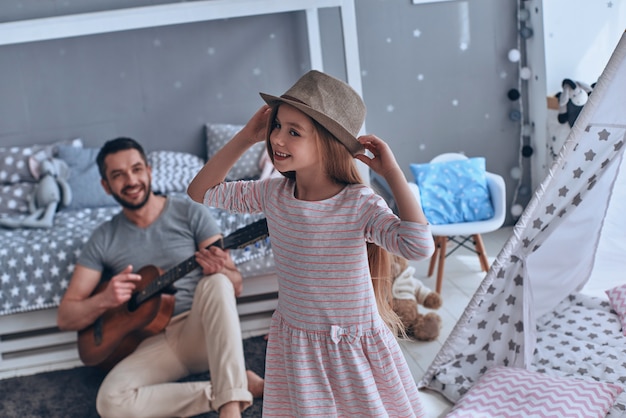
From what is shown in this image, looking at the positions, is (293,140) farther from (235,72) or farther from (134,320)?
(235,72)

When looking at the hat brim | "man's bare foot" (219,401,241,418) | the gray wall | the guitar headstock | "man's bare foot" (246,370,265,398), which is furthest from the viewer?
the gray wall

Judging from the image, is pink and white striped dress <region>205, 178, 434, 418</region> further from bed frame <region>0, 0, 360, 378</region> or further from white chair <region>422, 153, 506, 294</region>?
white chair <region>422, 153, 506, 294</region>

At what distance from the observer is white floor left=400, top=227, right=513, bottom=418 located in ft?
6.98

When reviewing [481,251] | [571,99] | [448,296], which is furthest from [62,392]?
[571,99]

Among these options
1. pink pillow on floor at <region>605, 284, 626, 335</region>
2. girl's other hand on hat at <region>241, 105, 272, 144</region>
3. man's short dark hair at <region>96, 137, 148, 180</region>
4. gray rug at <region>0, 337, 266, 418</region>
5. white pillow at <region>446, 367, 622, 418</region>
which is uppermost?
girl's other hand on hat at <region>241, 105, 272, 144</region>

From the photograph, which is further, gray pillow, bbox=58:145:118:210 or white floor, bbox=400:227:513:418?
gray pillow, bbox=58:145:118:210

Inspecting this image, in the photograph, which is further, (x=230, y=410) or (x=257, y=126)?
(x=230, y=410)

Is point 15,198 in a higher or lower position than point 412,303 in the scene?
higher

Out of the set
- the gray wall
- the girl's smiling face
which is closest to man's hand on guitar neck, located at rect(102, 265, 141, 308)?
the girl's smiling face

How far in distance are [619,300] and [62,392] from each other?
195 centimetres

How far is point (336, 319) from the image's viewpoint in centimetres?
132

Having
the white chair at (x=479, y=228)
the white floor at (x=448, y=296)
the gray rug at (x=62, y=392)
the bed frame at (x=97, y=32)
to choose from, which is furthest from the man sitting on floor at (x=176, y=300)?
the white chair at (x=479, y=228)

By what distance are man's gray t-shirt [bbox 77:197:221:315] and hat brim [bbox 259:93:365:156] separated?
48.7 inches

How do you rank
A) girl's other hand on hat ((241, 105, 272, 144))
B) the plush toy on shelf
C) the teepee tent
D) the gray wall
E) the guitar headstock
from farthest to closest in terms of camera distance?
the gray wall
the plush toy on shelf
the teepee tent
the guitar headstock
girl's other hand on hat ((241, 105, 272, 144))
